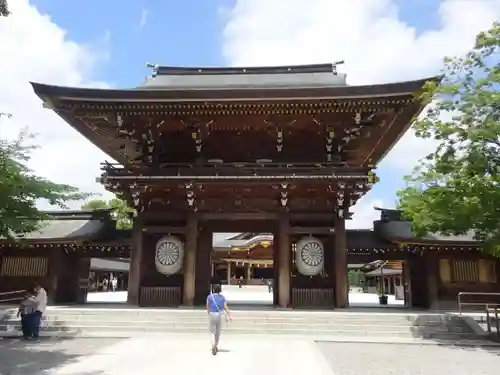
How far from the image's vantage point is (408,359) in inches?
410

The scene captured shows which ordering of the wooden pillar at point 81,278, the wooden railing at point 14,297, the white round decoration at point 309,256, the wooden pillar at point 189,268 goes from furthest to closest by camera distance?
the wooden pillar at point 81,278
the wooden railing at point 14,297
the white round decoration at point 309,256
the wooden pillar at point 189,268

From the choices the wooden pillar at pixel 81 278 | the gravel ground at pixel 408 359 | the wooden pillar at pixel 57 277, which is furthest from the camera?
the wooden pillar at pixel 81 278

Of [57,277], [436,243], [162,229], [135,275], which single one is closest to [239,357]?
[135,275]

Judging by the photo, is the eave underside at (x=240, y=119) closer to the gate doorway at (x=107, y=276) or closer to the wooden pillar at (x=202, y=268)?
the wooden pillar at (x=202, y=268)

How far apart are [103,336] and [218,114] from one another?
9.21m

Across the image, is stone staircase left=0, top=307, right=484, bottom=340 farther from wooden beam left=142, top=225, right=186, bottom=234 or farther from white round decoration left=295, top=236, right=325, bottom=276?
wooden beam left=142, top=225, right=186, bottom=234

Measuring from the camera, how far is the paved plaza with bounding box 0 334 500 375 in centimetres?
891

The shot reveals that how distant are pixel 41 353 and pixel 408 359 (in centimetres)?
886

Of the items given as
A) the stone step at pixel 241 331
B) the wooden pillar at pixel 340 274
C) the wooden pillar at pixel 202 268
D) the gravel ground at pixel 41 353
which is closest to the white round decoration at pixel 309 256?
the wooden pillar at pixel 340 274

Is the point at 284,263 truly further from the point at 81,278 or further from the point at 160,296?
the point at 81,278

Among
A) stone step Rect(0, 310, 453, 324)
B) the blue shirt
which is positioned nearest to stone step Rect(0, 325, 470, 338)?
stone step Rect(0, 310, 453, 324)

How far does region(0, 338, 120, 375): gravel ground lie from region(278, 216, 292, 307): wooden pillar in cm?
714

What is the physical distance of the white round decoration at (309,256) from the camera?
18219 millimetres

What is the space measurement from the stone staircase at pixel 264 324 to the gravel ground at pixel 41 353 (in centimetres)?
129
